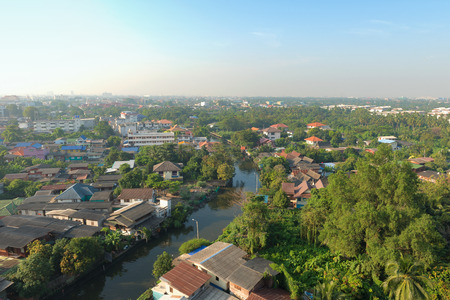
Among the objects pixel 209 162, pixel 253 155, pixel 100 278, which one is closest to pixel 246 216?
pixel 100 278

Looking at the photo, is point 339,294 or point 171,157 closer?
point 339,294

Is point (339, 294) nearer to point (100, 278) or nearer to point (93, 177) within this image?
point (100, 278)

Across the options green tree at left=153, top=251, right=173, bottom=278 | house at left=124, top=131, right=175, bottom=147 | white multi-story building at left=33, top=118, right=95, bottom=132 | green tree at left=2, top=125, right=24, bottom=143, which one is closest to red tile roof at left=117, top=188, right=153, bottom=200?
green tree at left=153, top=251, right=173, bottom=278

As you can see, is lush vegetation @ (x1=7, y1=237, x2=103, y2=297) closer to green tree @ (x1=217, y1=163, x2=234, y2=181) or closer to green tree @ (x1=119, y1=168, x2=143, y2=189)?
green tree @ (x1=119, y1=168, x2=143, y2=189)

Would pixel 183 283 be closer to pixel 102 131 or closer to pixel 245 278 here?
pixel 245 278

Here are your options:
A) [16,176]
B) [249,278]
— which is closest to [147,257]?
[249,278]
